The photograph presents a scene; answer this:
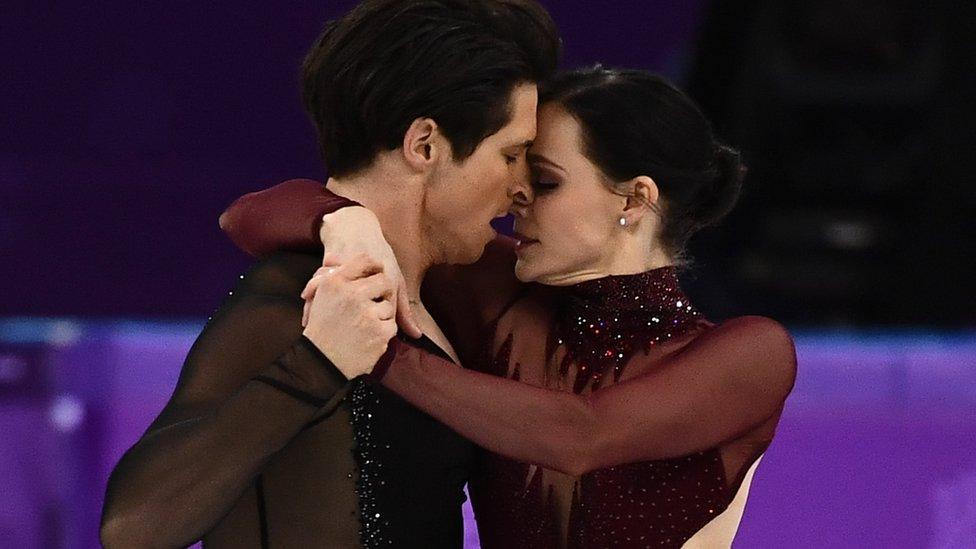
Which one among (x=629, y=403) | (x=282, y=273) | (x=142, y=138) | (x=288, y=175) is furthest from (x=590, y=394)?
(x=142, y=138)

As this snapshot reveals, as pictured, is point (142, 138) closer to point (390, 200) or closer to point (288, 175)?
point (288, 175)

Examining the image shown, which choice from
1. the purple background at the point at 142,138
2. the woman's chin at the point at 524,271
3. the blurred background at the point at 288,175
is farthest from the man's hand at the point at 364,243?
the purple background at the point at 142,138

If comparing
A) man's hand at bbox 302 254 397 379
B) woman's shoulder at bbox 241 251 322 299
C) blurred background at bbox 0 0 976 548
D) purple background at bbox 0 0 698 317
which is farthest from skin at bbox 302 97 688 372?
purple background at bbox 0 0 698 317

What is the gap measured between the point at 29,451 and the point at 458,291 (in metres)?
1.10

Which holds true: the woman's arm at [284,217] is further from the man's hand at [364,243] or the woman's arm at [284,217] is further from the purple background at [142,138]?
the purple background at [142,138]

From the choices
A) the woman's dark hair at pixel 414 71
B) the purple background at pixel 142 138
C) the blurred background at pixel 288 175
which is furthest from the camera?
the purple background at pixel 142 138

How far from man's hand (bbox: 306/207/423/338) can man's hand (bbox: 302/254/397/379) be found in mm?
22

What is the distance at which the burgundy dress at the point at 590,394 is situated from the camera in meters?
1.95

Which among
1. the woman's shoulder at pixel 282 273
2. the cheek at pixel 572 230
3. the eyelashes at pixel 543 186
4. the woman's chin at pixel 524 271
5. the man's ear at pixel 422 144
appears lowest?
the woman's chin at pixel 524 271

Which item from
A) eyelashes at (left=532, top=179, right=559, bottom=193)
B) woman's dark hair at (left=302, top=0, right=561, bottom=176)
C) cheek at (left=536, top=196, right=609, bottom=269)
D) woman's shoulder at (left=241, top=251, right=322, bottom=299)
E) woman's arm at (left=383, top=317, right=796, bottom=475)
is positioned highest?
woman's dark hair at (left=302, top=0, right=561, bottom=176)

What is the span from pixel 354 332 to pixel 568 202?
1.63ft

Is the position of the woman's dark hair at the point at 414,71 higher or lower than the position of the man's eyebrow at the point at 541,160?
higher

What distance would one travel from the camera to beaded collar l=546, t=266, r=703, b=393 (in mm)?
2195

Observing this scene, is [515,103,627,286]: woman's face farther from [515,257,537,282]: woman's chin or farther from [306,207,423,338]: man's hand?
[306,207,423,338]: man's hand
